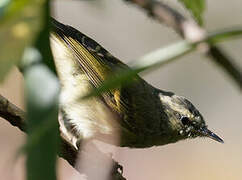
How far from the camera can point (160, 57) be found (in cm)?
67

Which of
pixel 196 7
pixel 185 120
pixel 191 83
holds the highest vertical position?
pixel 191 83

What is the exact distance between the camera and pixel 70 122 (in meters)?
3.88

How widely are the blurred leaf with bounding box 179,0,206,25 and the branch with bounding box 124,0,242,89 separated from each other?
0.16 metres

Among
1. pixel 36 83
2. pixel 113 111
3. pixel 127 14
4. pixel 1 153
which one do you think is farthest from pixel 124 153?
pixel 36 83

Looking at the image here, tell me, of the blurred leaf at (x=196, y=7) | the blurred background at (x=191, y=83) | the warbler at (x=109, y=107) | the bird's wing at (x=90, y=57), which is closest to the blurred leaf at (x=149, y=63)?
the blurred leaf at (x=196, y=7)

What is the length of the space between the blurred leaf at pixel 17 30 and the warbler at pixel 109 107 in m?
2.54

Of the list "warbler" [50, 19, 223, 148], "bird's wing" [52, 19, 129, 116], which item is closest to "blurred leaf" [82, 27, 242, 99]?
"warbler" [50, 19, 223, 148]

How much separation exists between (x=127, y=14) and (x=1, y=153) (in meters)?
3.45

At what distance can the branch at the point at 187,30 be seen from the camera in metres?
0.63

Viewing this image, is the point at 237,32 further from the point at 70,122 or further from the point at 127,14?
the point at 127,14

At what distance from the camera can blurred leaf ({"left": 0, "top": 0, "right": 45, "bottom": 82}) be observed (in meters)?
0.65

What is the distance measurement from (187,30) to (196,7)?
236mm

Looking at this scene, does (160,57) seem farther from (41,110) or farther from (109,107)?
(109,107)

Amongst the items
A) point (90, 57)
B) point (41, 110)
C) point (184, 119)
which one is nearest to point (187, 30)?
point (41, 110)
